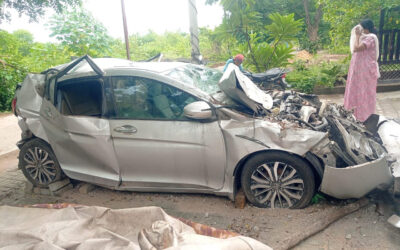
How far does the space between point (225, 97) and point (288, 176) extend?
1151 millimetres

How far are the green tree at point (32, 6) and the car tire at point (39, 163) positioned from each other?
208cm

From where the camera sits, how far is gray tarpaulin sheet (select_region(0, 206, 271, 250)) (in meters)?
2.16

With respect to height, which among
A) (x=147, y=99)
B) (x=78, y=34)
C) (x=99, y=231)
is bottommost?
(x=99, y=231)

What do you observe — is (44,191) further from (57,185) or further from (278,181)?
(278,181)

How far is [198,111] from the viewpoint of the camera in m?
3.39

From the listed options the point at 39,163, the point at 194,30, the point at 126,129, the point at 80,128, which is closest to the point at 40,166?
the point at 39,163

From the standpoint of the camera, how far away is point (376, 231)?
123 inches

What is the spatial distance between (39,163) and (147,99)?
6.57ft

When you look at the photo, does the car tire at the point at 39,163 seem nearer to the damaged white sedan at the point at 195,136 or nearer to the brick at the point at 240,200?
the damaged white sedan at the point at 195,136

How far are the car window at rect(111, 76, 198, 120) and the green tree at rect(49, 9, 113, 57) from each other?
7.71 metres

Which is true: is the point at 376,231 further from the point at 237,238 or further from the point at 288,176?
the point at 237,238

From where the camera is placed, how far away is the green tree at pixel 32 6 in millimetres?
4840

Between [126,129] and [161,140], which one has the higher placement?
[126,129]

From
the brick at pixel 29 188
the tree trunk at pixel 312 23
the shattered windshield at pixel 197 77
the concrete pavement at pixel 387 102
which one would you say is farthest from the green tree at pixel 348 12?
the tree trunk at pixel 312 23
